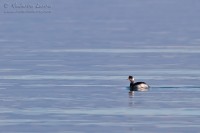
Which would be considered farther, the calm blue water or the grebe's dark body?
the grebe's dark body

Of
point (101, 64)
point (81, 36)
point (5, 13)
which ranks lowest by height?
point (101, 64)

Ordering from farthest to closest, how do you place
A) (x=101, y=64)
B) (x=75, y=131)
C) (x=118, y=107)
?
(x=101, y=64)
(x=118, y=107)
(x=75, y=131)

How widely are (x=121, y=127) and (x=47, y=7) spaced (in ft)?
250

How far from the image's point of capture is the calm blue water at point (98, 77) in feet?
95.2

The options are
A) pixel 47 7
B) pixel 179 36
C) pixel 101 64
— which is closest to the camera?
pixel 101 64

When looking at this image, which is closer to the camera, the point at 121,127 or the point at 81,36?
the point at 121,127

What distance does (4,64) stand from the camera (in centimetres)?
4334

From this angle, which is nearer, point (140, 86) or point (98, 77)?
point (140, 86)

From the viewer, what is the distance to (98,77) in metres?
38.8

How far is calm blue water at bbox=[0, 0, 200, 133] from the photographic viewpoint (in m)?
29.0

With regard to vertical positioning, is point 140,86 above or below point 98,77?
below

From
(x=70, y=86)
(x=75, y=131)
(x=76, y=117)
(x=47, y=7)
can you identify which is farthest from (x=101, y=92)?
(x=47, y=7)

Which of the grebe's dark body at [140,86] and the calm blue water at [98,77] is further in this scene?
the grebe's dark body at [140,86]

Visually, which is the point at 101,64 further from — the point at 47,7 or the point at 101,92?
the point at 47,7
